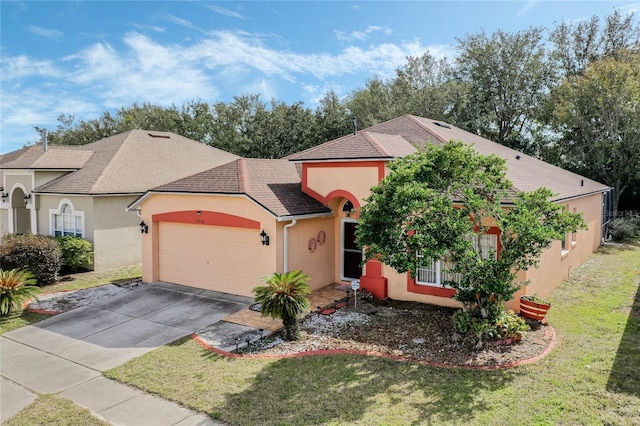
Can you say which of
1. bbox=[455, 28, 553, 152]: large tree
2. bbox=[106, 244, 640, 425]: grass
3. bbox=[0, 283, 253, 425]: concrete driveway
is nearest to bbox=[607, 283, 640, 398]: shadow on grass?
bbox=[106, 244, 640, 425]: grass

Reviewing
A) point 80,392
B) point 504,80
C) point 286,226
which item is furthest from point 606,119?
point 80,392

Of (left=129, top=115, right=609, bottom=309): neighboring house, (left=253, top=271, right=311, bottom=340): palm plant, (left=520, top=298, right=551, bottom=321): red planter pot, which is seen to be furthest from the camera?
(left=129, top=115, right=609, bottom=309): neighboring house

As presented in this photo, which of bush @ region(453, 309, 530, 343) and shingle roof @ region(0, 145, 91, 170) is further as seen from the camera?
shingle roof @ region(0, 145, 91, 170)

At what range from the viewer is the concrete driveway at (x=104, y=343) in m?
8.22

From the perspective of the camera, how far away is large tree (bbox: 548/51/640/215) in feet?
93.4

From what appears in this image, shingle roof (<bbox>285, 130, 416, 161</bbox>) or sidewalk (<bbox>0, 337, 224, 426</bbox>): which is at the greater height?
shingle roof (<bbox>285, 130, 416, 161</bbox>)

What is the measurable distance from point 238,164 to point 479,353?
1123 centimetres

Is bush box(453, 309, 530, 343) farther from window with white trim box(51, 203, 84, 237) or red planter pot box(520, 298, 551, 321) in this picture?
window with white trim box(51, 203, 84, 237)

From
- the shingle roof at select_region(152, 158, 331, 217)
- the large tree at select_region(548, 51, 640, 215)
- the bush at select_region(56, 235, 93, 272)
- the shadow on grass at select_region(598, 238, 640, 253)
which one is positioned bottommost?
the shadow on grass at select_region(598, 238, 640, 253)

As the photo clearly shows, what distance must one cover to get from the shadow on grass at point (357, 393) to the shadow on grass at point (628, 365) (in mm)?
1893

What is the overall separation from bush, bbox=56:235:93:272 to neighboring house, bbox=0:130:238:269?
483mm

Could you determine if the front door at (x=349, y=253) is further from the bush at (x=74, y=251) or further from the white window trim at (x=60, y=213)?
the white window trim at (x=60, y=213)

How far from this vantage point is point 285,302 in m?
10.7

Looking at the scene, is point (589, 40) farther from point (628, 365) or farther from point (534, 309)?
point (628, 365)
